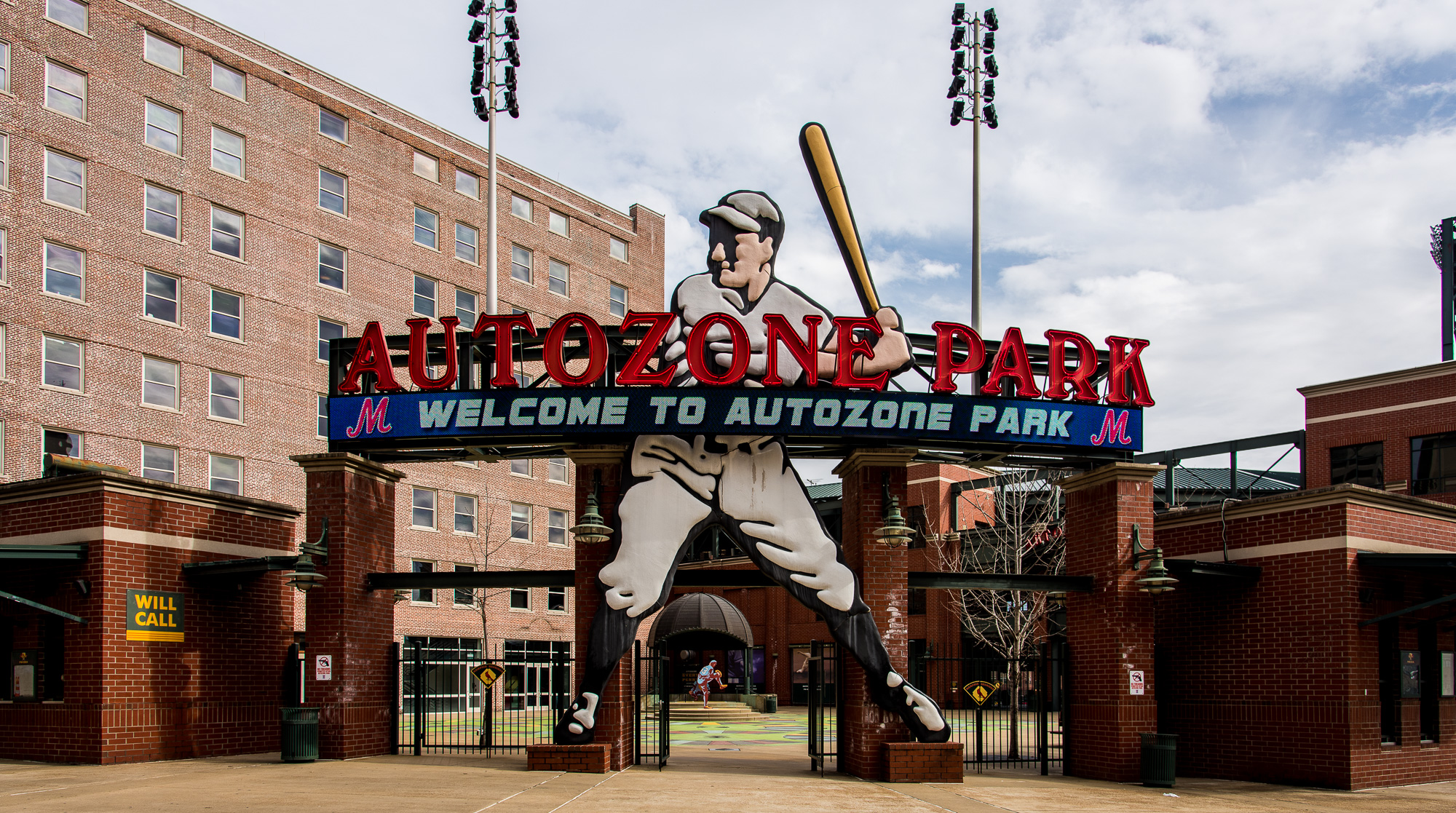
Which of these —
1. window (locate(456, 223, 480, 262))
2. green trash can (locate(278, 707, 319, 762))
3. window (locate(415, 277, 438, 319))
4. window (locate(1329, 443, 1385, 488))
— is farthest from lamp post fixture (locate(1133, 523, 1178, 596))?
window (locate(456, 223, 480, 262))

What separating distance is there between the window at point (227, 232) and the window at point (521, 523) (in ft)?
53.1

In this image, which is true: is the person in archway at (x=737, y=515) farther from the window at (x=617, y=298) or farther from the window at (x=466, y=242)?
the window at (x=617, y=298)

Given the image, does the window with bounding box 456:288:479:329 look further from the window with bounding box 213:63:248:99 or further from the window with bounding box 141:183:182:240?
the window with bounding box 141:183:182:240

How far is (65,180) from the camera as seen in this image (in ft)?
129

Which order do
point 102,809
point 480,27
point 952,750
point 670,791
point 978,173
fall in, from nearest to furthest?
point 102,809, point 670,791, point 952,750, point 978,173, point 480,27

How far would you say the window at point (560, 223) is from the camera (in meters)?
58.9

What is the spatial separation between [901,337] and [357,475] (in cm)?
978

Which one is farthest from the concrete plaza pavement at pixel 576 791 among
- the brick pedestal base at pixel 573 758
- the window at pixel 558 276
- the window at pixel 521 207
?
the window at pixel 558 276

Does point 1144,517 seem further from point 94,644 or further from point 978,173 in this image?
point 94,644

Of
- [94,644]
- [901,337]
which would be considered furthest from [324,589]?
[901,337]

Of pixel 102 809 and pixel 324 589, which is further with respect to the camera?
pixel 324 589

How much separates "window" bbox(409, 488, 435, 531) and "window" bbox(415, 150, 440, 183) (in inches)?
540

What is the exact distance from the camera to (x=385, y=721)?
22062 millimetres

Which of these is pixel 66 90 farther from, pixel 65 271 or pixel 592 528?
pixel 592 528
